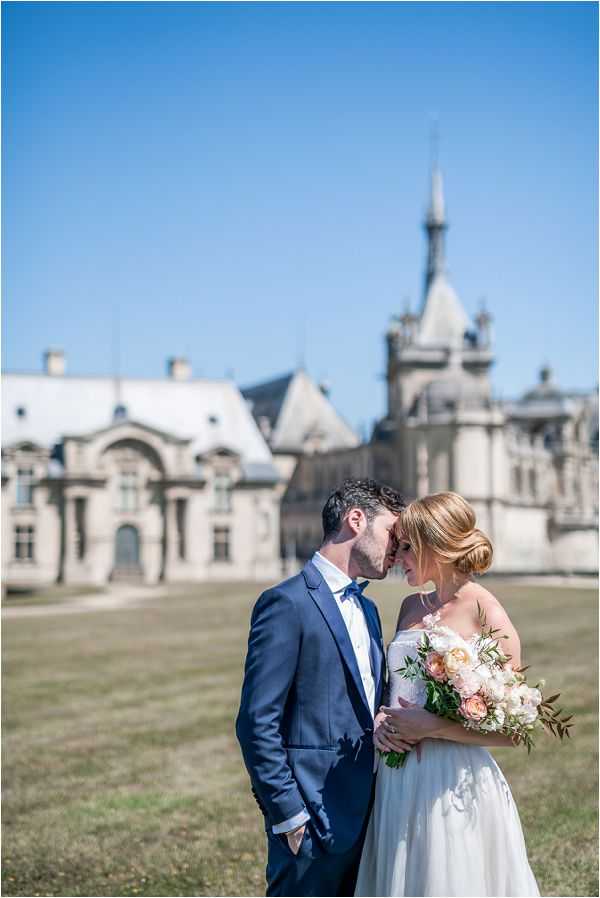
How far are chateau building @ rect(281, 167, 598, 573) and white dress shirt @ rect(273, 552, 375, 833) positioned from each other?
5027 cm

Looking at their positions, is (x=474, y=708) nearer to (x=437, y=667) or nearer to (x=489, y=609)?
(x=437, y=667)

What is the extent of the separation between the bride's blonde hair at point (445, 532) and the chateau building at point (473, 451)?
166 ft

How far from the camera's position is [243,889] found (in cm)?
741

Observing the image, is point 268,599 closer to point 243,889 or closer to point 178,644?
point 243,889

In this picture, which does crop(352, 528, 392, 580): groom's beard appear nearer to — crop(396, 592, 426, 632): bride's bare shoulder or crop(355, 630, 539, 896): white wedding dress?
crop(396, 592, 426, 632): bride's bare shoulder

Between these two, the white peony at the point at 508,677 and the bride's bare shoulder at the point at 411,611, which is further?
the bride's bare shoulder at the point at 411,611

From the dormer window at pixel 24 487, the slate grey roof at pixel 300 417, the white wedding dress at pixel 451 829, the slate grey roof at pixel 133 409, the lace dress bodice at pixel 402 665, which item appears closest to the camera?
the white wedding dress at pixel 451 829

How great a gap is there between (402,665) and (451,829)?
2.43ft

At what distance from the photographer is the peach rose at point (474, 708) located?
179 inches

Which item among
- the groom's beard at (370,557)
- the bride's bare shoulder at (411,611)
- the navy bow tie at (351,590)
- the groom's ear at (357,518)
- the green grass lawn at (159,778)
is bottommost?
the green grass lawn at (159,778)

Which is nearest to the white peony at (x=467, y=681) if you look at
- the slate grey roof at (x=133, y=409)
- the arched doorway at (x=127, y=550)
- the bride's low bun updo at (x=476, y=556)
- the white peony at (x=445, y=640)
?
the white peony at (x=445, y=640)

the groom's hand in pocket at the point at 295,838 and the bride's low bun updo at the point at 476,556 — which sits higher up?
the bride's low bun updo at the point at 476,556

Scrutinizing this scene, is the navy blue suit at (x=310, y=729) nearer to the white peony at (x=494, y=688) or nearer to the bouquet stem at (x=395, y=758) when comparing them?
the bouquet stem at (x=395, y=758)

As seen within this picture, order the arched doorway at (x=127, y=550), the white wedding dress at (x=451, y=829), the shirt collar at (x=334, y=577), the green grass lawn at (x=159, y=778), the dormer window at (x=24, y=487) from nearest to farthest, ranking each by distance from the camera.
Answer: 1. the white wedding dress at (x=451, y=829)
2. the shirt collar at (x=334, y=577)
3. the green grass lawn at (x=159, y=778)
4. the dormer window at (x=24, y=487)
5. the arched doorway at (x=127, y=550)
